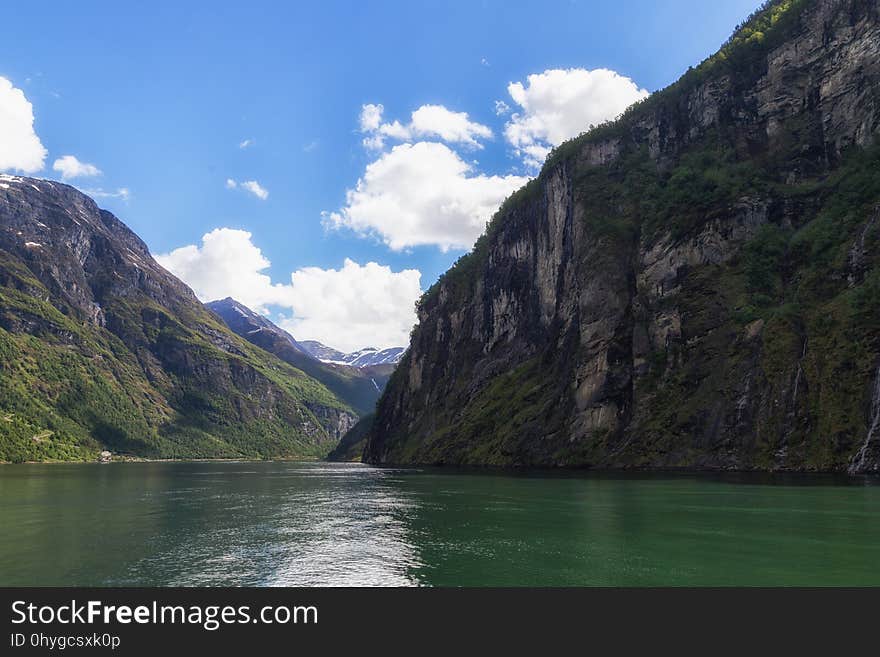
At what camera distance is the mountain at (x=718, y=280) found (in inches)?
3295

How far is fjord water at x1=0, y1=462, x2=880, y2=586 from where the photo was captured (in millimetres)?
25656

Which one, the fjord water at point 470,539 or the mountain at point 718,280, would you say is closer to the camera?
the fjord water at point 470,539

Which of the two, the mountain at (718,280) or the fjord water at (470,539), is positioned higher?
the mountain at (718,280)

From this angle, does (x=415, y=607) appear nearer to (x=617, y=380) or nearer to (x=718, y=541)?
(x=718, y=541)

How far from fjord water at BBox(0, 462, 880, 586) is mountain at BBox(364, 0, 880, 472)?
2777 centimetres

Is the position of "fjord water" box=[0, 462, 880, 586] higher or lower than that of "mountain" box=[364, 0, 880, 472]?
lower

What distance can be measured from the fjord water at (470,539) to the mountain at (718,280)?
27772 mm

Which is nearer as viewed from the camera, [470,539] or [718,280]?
[470,539]

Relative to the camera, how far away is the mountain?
83.7 meters

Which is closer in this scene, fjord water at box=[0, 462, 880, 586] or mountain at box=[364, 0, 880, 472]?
fjord water at box=[0, 462, 880, 586]

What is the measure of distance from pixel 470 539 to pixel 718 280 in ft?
301

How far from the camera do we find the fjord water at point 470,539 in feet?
84.2

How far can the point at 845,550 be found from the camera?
28297 millimetres

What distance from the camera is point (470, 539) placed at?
35.1 meters
